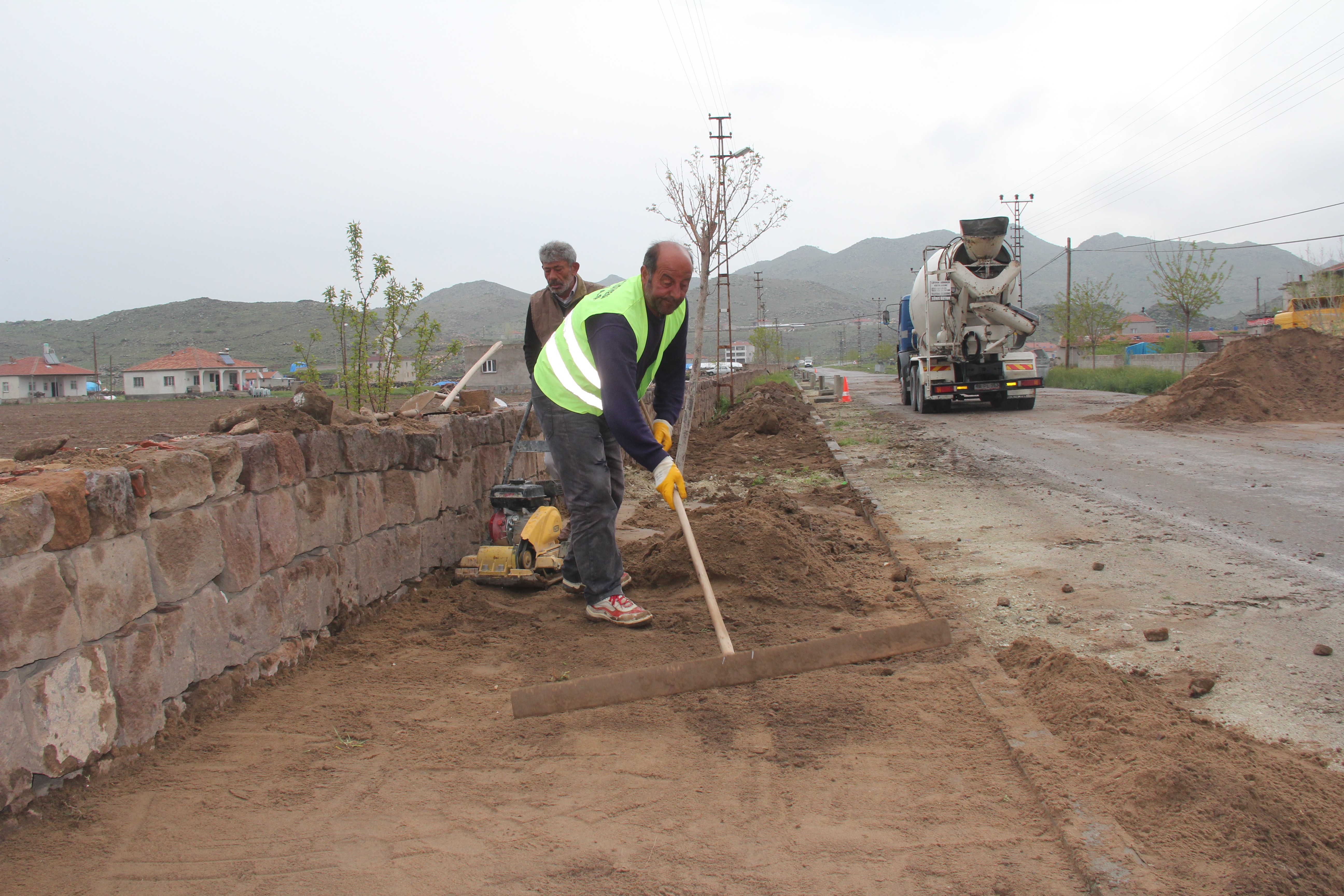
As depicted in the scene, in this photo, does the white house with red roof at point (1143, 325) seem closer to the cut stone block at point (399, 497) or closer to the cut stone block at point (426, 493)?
the cut stone block at point (426, 493)

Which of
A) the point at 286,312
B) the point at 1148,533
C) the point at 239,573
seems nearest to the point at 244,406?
the point at 239,573

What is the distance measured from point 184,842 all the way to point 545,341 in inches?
140

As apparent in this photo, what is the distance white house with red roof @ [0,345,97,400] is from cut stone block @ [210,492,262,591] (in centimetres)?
6775

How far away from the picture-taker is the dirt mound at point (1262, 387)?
47.5 ft

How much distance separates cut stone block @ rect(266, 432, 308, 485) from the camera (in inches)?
139

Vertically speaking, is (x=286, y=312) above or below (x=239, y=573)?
above

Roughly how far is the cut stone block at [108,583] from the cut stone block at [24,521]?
4.1 inches

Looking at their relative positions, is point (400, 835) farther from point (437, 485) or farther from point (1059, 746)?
point (437, 485)

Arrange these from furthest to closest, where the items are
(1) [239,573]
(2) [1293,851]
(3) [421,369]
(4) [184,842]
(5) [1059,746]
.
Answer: (3) [421,369] < (1) [239,573] < (5) [1059,746] < (4) [184,842] < (2) [1293,851]

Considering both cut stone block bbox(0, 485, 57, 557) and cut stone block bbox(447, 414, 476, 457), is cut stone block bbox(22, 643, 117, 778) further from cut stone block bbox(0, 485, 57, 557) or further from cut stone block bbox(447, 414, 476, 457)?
cut stone block bbox(447, 414, 476, 457)

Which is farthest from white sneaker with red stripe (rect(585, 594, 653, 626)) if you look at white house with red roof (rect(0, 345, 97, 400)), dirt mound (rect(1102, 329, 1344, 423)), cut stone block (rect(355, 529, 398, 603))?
white house with red roof (rect(0, 345, 97, 400))

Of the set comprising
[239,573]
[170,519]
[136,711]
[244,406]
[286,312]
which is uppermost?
[286,312]

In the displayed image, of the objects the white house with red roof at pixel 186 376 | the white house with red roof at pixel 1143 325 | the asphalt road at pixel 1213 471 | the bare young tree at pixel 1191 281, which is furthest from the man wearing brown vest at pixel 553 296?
the white house with red roof at pixel 1143 325

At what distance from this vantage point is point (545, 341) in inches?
210
